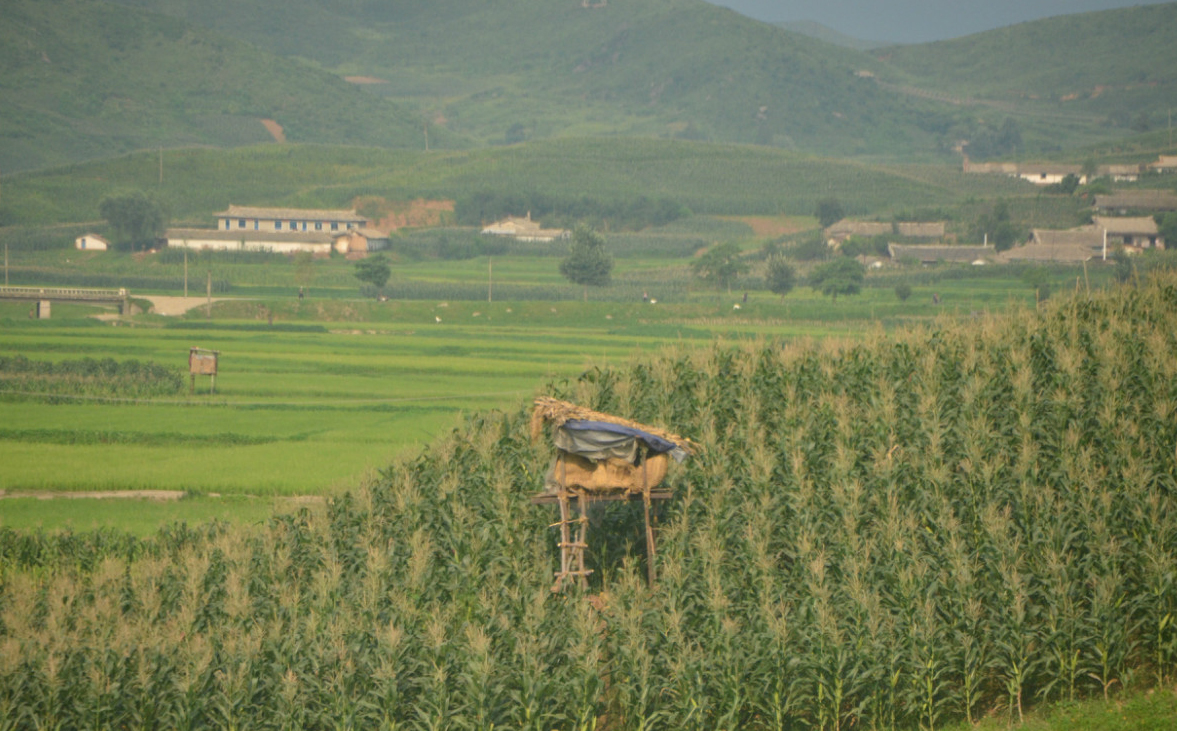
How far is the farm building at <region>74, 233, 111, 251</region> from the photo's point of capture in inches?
4464

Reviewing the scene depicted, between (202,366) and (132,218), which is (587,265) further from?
(202,366)

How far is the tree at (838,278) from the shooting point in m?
87.4

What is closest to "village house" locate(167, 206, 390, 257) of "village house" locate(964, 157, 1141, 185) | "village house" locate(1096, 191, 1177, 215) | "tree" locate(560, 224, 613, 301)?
"tree" locate(560, 224, 613, 301)

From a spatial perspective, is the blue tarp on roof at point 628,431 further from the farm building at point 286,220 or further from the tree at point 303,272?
the farm building at point 286,220

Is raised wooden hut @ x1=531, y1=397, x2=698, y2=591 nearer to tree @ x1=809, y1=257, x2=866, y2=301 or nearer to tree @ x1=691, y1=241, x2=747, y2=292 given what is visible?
tree @ x1=809, y1=257, x2=866, y2=301

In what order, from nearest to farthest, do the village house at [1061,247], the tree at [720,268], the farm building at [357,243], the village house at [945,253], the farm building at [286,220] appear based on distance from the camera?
1. the tree at [720,268]
2. the village house at [1061,247]
3. the village house at [945,253]
4. the farm building at [357,243]
5. the farm building at [286,220]

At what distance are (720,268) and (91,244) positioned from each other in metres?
59.2

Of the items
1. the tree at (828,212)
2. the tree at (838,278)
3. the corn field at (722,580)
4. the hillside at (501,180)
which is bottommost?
the corn field at (722,580)

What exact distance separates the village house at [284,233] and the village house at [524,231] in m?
11.8

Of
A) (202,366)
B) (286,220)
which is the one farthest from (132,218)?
(202,366)

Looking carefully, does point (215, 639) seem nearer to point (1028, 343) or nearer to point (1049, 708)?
point (1049, 708)

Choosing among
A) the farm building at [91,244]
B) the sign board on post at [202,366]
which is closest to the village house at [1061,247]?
the sign board on post at [202,366]

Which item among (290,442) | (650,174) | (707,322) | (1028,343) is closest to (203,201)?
(650,174)

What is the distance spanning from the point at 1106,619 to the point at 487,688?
7.40 m
